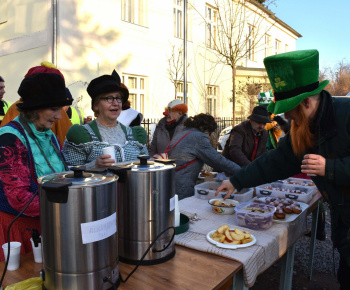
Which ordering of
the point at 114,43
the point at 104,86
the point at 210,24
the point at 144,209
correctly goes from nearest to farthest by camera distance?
1. the point at 144,209
2. the point at 104,86
3. the point at 114,43
4. the point at 210,24

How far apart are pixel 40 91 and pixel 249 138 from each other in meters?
2.75

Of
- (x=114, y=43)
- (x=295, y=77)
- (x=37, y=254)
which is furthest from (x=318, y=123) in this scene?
(x=114, y=43)

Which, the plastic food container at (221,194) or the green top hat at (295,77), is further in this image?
the plastic food container at (221,194)

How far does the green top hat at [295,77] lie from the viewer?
1525 millimetres

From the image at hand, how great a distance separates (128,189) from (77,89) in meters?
6.48

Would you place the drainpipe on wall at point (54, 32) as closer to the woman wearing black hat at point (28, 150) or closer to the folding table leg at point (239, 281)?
the woman wearing black hat at point (28, 150)

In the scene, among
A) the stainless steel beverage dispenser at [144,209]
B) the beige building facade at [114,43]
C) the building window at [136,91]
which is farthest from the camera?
the building window at [136,91]

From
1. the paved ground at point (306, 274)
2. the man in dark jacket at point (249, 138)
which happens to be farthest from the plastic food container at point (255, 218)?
the man in dark jacket at point (249, 138)

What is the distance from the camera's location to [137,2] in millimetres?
8758

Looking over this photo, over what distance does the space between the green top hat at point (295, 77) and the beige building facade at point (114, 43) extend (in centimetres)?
613

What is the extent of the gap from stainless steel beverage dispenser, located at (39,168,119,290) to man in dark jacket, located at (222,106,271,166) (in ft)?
9.12

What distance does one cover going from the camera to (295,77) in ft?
5.05

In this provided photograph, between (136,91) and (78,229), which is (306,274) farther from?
(136,91)

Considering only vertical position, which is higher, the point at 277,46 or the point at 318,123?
the point at 277,46
